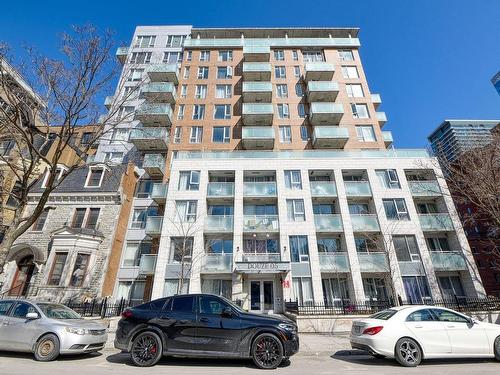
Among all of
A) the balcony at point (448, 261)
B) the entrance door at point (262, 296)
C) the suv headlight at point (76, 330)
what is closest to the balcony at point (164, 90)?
the entrance door at point (262, 296)

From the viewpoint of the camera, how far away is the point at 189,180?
2314 centimetres

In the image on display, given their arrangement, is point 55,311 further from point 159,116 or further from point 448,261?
point 159,116

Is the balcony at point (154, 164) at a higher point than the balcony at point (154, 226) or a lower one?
higher

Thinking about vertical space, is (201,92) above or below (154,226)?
above

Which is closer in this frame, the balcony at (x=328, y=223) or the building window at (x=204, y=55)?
the balcony at (x=328, y=223)

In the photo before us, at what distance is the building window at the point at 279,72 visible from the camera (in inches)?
1361

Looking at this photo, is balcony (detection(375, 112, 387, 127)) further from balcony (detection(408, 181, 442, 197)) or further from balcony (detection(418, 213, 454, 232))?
balcony (detection(418, 213, 454, 232))

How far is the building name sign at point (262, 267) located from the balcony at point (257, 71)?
2501 centimetres

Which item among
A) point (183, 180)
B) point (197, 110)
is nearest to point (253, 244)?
point (183, 180)

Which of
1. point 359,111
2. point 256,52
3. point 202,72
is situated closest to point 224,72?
point 202,72

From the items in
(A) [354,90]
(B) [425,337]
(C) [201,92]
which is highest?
(C) [201,92]

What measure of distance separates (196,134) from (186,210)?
12.1 meters

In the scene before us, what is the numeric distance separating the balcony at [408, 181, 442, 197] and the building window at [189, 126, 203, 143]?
22.5 meters

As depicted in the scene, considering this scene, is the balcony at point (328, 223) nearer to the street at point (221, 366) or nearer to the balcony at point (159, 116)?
the street at point (221, 366)
